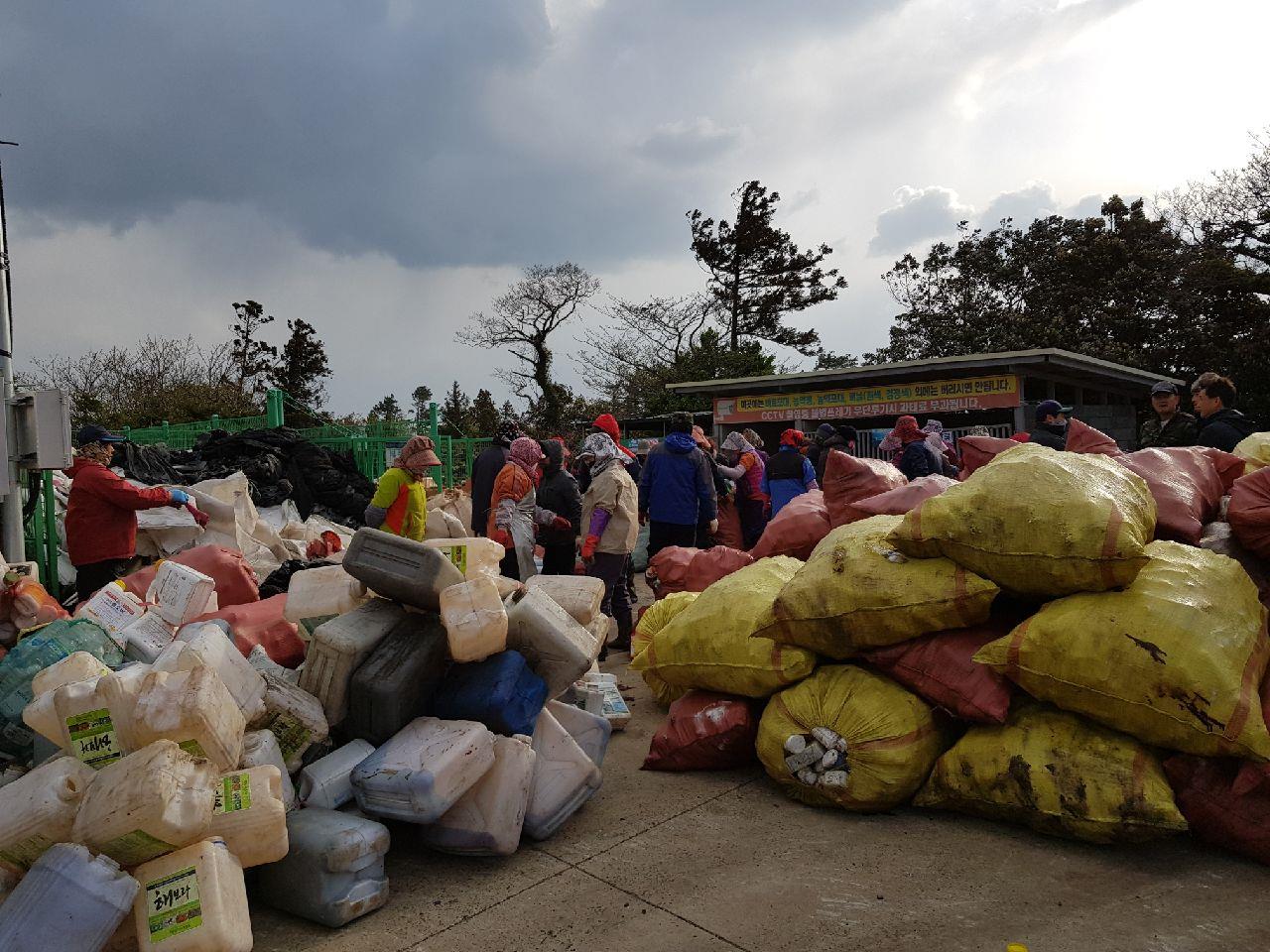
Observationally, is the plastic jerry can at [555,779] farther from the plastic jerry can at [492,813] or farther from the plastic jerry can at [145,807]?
the plastic jerry can at [145,807]

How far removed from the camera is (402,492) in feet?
15.9

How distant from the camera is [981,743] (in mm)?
2652

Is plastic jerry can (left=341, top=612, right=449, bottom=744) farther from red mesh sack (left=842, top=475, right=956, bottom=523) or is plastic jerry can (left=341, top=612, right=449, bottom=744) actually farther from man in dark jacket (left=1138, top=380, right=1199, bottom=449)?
man in dark jacket (left=1138, top=380, right=1199, bottom=449)

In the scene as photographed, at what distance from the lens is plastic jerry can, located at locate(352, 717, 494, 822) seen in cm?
238

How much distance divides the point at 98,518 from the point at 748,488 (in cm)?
489

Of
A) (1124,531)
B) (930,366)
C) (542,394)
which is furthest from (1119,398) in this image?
(1124,531)

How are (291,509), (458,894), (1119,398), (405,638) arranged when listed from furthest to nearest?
(1119,398) → (291,509) → (405,638) → (458,894)

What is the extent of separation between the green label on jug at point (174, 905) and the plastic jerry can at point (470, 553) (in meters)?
1.52

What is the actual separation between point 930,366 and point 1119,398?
8095 mm

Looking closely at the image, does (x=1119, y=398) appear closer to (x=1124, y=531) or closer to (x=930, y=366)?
(x=930, y=366)

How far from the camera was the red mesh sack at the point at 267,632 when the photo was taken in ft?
10.8

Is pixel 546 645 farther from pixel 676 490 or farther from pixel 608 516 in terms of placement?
pixel 676 490

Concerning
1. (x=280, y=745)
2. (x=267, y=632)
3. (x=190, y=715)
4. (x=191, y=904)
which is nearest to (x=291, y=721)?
(x=280, y=745)

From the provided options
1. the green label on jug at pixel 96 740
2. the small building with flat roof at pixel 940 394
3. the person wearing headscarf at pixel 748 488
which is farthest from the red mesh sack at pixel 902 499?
the small building with flat roof at pixel 940 394
